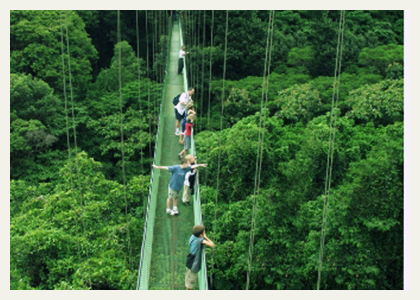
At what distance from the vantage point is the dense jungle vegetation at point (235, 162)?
31.1 feet

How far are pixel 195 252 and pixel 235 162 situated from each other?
7.00m

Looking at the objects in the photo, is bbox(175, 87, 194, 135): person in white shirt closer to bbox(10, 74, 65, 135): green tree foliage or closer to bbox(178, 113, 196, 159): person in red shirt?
bbox(178, 113, 196, 159): person in red shirt

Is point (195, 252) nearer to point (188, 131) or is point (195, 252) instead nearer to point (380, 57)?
point (188, 131)

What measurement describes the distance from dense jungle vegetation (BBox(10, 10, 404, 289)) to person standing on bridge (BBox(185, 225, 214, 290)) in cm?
230

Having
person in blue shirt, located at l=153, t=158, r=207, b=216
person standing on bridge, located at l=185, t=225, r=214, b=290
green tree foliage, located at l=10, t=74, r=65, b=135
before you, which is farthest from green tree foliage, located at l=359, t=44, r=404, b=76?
person standing on bridge, located at l=185, t=225, r=214, b=290

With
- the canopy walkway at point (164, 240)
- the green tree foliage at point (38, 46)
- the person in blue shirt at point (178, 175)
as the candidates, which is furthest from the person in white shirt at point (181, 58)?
the green tree foliage at point (38, 46)

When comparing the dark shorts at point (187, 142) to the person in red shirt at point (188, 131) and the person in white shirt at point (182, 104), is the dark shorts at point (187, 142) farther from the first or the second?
the person in white shirt at point (182, 104)

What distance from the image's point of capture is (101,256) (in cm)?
1059

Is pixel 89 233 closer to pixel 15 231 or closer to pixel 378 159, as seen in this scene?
pixel 15 231

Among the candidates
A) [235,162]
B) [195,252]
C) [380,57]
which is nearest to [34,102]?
[235,162]

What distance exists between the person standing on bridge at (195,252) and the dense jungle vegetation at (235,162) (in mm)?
2303

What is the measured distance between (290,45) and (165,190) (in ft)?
62.5

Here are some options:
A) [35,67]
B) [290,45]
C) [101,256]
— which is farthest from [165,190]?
[290,45]

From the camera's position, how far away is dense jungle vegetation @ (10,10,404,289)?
31.1 ft
